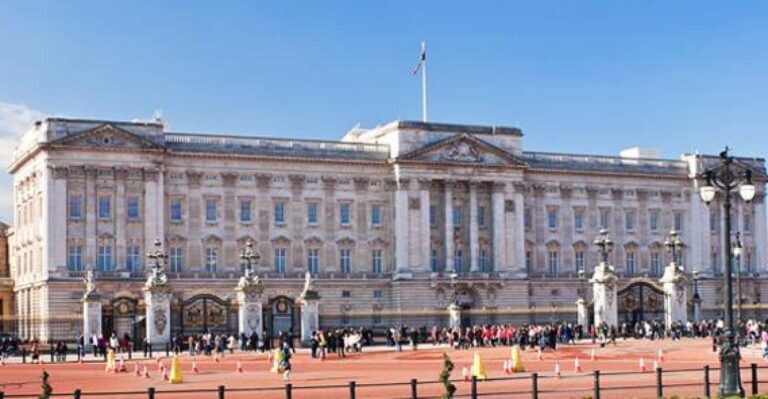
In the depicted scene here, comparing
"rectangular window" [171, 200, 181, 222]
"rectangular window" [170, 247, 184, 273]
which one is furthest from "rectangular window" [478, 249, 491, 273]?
"rectangular window" [171, 200, 181, 222]

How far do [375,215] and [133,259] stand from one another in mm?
19938

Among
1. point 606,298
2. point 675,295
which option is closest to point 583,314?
point 606,298

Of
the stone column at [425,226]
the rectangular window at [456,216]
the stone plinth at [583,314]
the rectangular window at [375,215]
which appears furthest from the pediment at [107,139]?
the stone plinth at [583,314]

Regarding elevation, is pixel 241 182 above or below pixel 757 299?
above

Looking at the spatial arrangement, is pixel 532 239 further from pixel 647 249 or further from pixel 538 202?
pixel 647 249

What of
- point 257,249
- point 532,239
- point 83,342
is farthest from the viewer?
point 532,239

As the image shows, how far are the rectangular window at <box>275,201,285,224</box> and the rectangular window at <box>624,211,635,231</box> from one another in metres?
32.0

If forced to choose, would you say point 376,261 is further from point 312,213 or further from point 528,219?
point 528,219

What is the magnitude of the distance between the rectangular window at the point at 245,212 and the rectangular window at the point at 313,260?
5473 millimetres

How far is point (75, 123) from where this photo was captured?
9044 centimetres

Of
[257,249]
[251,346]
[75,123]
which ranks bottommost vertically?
[251,346]

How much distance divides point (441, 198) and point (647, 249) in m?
21.8

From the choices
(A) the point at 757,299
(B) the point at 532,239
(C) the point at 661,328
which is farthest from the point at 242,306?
(A) the point at 757,299

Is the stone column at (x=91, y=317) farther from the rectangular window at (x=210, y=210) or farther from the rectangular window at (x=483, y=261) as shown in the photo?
the rectangular window at (x=483, y=261)
